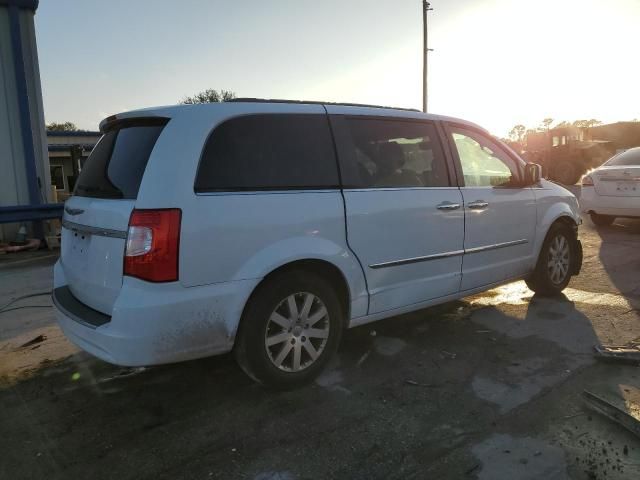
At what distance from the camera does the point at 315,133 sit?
3.49 m

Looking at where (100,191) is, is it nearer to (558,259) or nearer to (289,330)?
(289,330)

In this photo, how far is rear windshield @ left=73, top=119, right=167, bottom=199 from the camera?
2.96 metres

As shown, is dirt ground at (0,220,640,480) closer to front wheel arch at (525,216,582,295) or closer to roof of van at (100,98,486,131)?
front wheel arch at (525,216,582,295)

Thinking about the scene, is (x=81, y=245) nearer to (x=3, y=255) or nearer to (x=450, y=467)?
(x=450, y=467)

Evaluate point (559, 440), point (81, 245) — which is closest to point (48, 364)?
point (81, 245)

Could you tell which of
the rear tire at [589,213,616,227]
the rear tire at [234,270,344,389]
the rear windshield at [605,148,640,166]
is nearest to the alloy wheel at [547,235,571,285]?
the rear tire at [234,270,344,389]

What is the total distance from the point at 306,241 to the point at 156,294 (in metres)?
0.98

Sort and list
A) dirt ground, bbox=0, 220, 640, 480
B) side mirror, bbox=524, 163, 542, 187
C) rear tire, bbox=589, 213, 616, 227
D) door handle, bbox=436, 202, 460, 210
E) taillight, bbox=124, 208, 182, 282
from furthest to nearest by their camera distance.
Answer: rear tire, bbox=589, 213, 616, 227 → side mirror, bbox=524, 163, 542, 187 → door handle, bbox=436, 202, 460, 210 → taillight, bbox=124, 208, 182, 282 → dirt ground, bbox=0, 220, 640, 480

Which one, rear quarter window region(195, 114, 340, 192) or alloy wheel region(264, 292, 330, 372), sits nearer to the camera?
rear quarter window region(195, 114, 340, 192)

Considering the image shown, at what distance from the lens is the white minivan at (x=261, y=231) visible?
2.78m

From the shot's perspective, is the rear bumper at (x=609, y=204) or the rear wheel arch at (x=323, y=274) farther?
the rear bumper at (x=609, y=204)

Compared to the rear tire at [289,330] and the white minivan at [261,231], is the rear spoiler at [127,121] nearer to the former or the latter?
the white minivan at [261,231]

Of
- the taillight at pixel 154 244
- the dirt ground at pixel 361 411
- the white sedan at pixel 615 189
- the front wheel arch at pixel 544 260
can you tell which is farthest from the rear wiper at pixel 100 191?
the white sedan at pixel 615 189

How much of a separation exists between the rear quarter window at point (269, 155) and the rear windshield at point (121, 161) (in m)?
0.35
